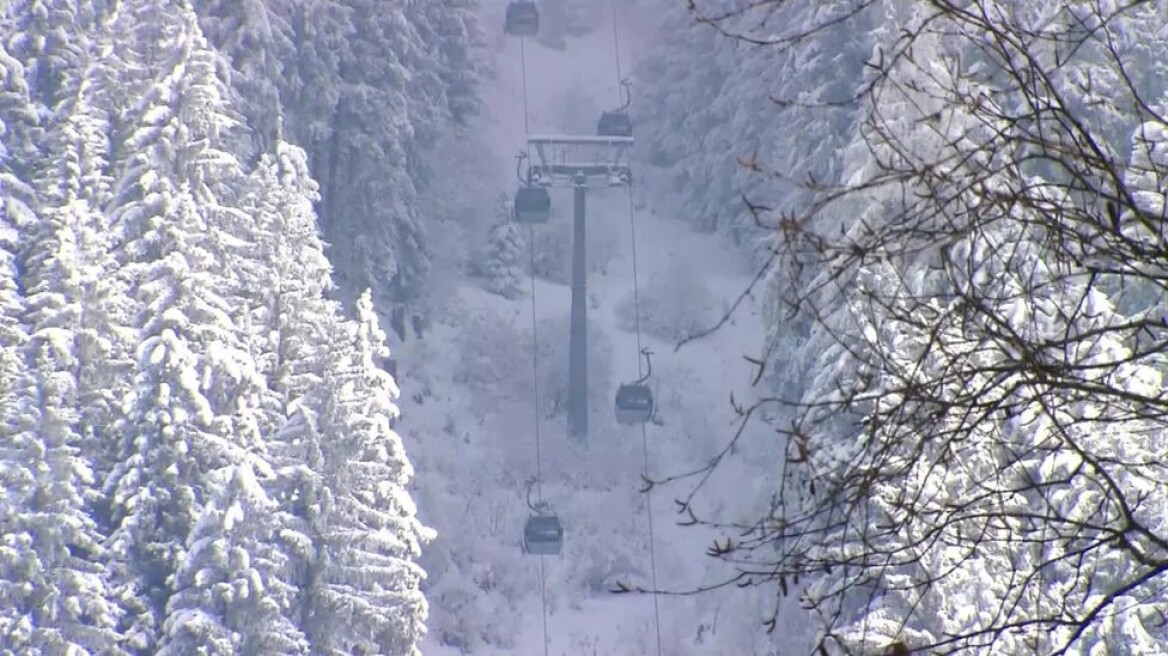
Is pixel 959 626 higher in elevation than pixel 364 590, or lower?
lower

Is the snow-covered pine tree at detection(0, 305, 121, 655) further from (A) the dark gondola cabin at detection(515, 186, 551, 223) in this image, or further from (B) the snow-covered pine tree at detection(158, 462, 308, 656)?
(A) the dark gondola cabin at detection(515, 186, 551, 223)

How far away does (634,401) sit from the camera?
31.5m

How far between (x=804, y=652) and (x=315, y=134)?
16.4 meters

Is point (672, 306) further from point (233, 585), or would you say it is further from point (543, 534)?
point (233, 585)

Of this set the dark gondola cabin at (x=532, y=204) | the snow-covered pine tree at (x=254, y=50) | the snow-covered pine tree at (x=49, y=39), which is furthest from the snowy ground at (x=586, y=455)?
the snow-covered pine tree at (x=49, y=39)

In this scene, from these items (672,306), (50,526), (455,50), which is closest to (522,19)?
(455,50)

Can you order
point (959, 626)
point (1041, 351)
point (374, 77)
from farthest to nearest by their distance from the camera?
1. point (374, 77)
2. point (959, 626)
3. point (1041, 351)

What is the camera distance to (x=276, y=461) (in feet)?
70.7

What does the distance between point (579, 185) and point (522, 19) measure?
4550 millimetres

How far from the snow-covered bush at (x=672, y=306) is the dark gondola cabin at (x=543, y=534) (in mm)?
11994

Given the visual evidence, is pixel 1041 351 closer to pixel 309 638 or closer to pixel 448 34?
pixel 309 638

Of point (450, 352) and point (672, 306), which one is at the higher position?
point (672, 306)

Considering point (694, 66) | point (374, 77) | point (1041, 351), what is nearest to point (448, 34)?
point (374, 77)

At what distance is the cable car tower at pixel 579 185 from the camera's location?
3388cm
